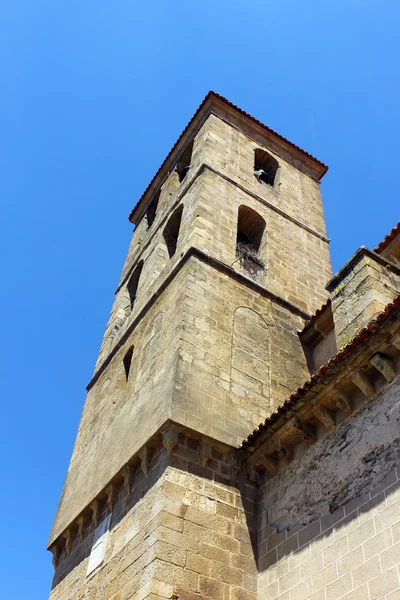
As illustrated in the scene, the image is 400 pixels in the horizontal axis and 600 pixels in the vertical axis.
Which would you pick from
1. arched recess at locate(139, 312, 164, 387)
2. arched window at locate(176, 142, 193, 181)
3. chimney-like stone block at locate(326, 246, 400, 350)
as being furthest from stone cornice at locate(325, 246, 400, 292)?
arched window at locate(176, 142, 193, 181)

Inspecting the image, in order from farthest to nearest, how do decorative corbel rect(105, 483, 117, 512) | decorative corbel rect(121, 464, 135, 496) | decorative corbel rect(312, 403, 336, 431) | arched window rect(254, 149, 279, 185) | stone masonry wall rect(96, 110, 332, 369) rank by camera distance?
1. arched window rect(254, 149, 279, 185)
2. stone masonry wall rect(96, 110, 332, 369)
3. decorative corbel rect(105, 483, 117, 512)
4. decorative corbel rect(121, 464, 135, 496)
5. decorative corbel rect(312, 403, 336, 431)

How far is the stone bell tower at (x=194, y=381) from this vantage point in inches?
260

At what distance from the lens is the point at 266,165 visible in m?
15.0

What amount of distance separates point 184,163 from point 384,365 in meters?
10.1

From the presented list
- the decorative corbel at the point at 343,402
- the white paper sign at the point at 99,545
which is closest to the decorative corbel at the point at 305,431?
the decorative corbel at the point at 343,402

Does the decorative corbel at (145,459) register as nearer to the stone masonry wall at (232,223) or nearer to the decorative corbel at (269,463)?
the decorative corbel at (269,463)

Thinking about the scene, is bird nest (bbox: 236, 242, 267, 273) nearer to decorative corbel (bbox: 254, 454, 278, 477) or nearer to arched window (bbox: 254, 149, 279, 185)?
arched window (bbox: 254, 149, 279, 185)

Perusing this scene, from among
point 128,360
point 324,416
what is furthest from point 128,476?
point 128,360

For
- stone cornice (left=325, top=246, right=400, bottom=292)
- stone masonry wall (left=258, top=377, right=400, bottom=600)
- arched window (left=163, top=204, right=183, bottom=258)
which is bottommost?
stone masonry wall (left=258, top=377, right=400, bottom=600)

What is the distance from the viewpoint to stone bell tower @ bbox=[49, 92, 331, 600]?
6.61 meters

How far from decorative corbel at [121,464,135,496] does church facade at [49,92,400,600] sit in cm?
3

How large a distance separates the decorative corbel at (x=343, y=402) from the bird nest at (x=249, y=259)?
4447 mm

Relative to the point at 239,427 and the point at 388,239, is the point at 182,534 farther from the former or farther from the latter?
the point at 388,239

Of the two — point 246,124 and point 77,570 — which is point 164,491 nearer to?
point 77,570
